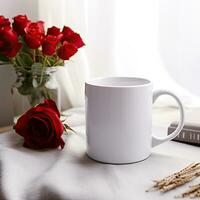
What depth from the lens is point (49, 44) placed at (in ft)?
2.30

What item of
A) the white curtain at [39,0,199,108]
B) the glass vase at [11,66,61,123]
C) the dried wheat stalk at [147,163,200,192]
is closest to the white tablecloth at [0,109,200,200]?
the dried wheat stalk at [147,163,200,192]

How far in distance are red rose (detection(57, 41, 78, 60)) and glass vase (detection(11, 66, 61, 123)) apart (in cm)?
4

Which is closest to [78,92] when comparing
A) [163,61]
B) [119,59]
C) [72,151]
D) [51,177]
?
[119,59]

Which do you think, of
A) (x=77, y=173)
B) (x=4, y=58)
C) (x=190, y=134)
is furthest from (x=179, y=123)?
(x=4, y=58)

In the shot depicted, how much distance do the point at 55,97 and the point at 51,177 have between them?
309 mm

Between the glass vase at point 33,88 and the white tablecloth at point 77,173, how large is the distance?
0.46 ft

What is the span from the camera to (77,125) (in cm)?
80

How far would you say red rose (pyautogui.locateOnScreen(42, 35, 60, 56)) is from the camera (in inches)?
27.6

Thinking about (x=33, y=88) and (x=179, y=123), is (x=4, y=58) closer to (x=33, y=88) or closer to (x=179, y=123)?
(x=33, y=88)

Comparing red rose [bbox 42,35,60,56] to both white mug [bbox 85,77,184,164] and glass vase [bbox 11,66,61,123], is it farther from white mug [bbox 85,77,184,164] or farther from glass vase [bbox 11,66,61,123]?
white mug [bbox 85,77,184,164]

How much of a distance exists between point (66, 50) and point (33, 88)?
4.4 inches

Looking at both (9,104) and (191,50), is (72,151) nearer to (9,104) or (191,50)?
(9,104)

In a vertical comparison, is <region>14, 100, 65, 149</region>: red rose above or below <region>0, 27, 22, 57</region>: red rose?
below

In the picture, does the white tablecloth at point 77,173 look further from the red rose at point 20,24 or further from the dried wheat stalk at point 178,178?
the red rose at point 20,24
